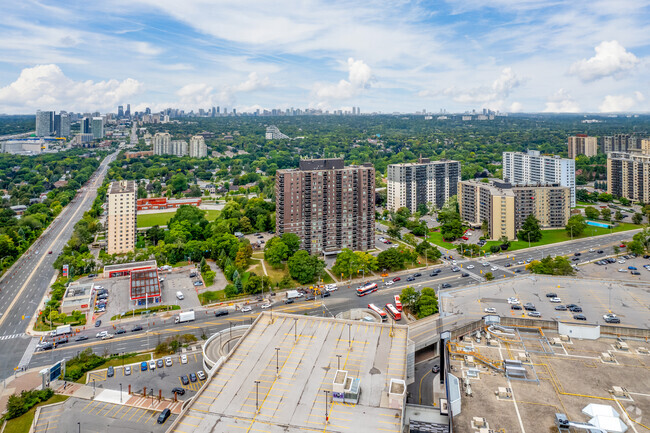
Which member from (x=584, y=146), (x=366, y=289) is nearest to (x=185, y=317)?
(x=366, y=289)

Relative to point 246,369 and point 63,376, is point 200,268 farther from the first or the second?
point 246,369

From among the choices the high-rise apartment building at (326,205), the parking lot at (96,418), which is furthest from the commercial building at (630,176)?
the parking lot at (96,418)

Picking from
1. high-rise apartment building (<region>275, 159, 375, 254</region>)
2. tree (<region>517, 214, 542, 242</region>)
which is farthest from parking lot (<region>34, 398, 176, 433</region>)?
tree (<region>517, 214, 542, 242</region>)

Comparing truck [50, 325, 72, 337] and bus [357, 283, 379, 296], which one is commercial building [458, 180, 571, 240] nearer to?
bus [357, 283, 379, 296]

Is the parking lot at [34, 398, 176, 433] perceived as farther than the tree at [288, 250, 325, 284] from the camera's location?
No

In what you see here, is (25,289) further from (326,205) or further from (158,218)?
(326,205)

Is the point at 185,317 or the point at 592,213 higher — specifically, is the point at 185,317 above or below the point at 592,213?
below
